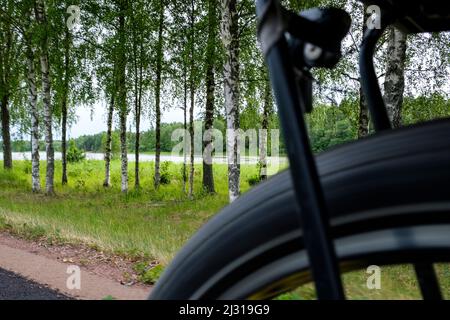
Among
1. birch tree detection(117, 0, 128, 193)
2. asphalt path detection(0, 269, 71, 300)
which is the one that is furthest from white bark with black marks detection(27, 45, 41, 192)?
asphalt path detection(0, 269, 71, 300)

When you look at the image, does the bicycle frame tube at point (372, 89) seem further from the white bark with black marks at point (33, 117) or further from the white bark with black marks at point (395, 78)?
the white bark with black marks at point (33, 117)

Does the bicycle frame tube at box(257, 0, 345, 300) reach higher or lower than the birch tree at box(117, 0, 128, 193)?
lower

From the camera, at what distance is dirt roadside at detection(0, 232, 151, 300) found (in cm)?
514

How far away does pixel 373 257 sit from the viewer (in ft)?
1.80

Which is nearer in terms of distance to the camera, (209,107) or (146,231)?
(146,231)

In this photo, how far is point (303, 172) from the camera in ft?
1.89

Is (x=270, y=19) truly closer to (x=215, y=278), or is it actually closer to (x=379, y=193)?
(x=379, y=193)

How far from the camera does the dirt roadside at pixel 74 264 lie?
5141 mm

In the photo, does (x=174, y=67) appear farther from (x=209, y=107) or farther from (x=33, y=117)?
(x=33, y=117)

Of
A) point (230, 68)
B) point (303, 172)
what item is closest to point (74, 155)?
point (230, 68)

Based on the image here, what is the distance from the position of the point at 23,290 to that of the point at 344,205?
5319mm

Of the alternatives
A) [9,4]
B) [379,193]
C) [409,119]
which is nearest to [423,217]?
[379,193]

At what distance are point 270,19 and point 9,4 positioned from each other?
22255 millimetres

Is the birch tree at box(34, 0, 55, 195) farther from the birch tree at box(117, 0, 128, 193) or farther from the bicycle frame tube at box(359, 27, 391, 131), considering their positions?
the bicycle frame tube at box(359, 27, 391, 131)
